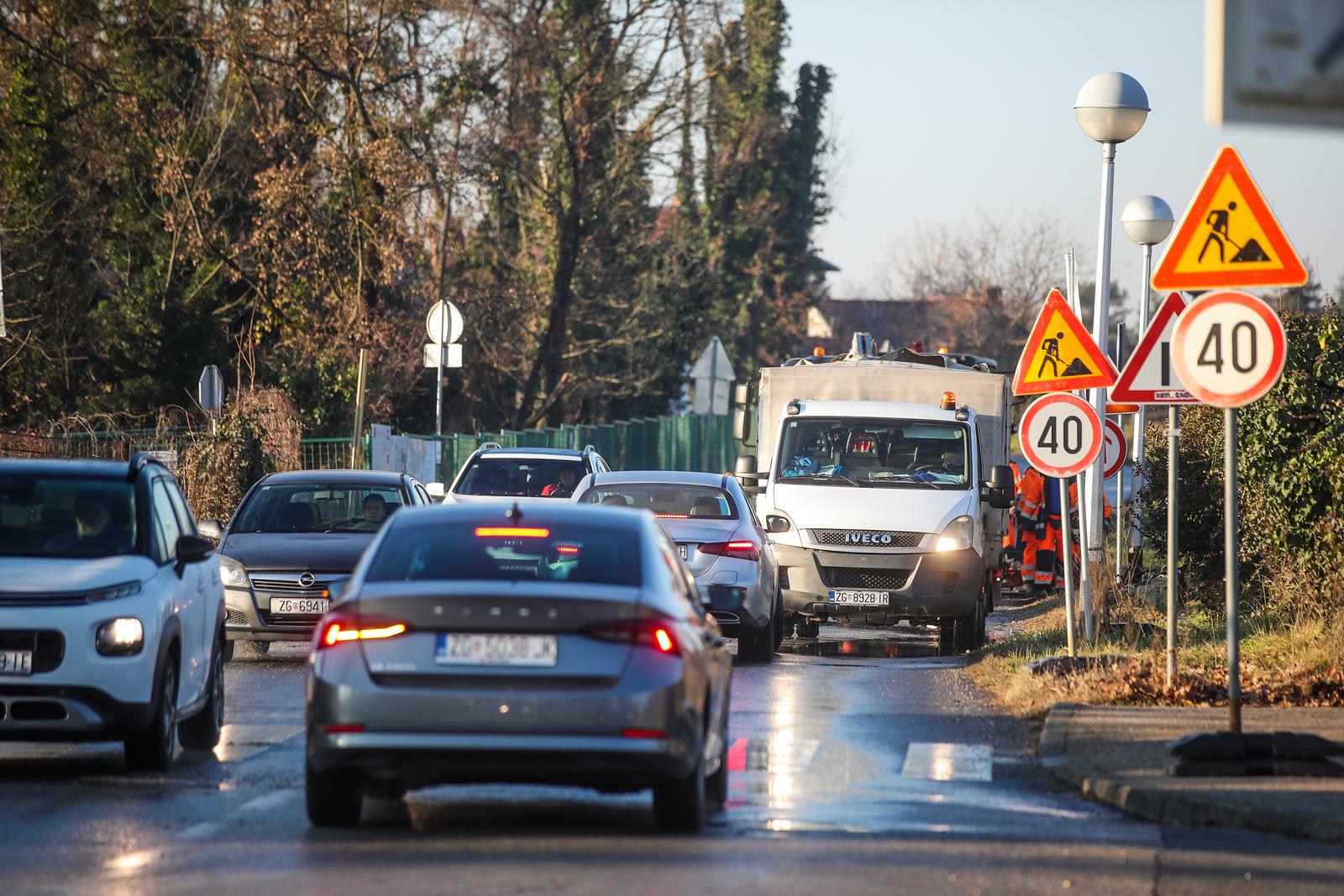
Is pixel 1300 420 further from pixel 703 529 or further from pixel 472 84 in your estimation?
pixel 472 84

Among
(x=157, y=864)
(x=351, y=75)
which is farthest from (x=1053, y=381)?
(x=351, y=75)

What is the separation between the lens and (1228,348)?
11.1m

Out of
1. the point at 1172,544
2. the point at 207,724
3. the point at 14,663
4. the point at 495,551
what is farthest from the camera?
the point at 1172,544

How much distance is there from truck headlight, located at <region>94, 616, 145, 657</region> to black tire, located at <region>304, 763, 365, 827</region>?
208cm

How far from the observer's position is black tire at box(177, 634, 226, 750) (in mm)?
12273

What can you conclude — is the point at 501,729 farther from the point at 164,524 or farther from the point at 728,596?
the point at 728,596

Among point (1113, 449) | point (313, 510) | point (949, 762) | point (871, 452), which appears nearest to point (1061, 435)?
point (871, 452)

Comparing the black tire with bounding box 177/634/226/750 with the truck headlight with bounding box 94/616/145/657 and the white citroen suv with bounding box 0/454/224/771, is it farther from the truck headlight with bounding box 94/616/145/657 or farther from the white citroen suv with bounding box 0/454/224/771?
the truck headlight with bounding box 94/616/145/657

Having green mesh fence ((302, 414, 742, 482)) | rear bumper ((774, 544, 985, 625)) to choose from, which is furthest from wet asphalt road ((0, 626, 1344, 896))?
green mesh fence ((302, 414, 742, 482))

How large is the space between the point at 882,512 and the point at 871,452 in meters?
1.06

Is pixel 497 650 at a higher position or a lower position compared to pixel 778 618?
higher

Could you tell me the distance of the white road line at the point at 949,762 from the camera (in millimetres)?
11227

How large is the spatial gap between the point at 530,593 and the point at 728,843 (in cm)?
131

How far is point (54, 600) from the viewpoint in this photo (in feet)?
35.5
